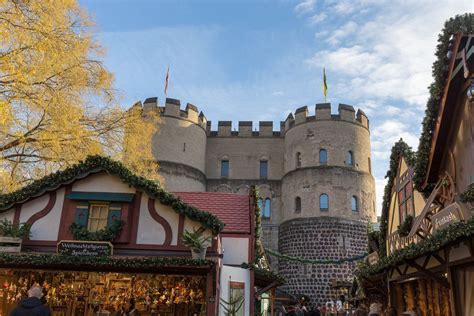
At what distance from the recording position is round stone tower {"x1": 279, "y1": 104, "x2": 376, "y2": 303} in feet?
103

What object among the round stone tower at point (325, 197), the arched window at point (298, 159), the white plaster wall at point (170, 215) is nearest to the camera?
the white plaster wall at point (170, 215)

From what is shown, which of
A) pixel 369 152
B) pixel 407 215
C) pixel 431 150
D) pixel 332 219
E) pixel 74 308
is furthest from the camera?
pixel 369 152

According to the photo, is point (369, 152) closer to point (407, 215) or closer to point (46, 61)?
point (407, 215)

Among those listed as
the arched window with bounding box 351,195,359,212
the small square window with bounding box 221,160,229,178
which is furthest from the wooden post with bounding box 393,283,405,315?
the small square window with bounding box 221,160,229,178

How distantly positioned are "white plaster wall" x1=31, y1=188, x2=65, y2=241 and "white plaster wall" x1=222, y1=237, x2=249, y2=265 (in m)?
5.37

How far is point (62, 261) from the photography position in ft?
37.1

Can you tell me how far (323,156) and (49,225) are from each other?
24089 mm

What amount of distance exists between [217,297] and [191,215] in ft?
7.61

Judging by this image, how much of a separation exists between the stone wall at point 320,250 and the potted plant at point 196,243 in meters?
21.1

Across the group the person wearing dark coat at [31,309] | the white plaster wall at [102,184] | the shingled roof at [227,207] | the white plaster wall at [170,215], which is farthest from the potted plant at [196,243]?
the person wearing dark coat at [31,309]

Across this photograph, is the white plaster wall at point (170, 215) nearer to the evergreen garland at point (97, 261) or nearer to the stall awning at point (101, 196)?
the stall awning at point (101, 196)

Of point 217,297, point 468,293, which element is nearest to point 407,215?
point 468,293

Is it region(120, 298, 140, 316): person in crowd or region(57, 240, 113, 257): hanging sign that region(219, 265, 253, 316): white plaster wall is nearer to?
region(120, 298, 140, 316): person in crowd

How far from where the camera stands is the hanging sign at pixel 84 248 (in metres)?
11.5
